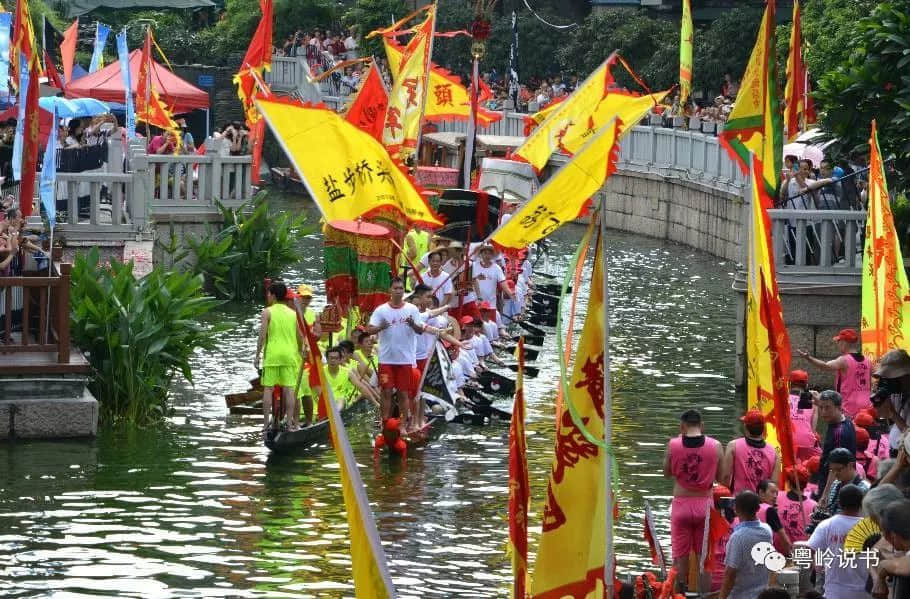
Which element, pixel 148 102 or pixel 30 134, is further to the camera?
pixel 148 102

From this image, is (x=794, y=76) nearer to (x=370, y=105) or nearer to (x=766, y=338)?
(x=370, y=105)

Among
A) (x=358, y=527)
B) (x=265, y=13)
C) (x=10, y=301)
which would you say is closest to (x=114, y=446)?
(x=10, y=301)

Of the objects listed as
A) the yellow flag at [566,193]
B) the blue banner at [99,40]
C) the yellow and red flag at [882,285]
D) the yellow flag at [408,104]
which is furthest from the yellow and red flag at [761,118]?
the blue banner at [99,40]

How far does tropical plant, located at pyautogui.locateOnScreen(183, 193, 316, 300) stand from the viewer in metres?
27.2

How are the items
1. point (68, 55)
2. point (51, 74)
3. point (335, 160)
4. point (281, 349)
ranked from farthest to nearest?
point (68, 55) → point (51, 74) → point (281, 349) → point (335, 160)

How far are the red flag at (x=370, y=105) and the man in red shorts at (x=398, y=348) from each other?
7303mm

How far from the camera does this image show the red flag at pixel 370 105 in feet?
81.7

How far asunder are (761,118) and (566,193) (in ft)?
21.0

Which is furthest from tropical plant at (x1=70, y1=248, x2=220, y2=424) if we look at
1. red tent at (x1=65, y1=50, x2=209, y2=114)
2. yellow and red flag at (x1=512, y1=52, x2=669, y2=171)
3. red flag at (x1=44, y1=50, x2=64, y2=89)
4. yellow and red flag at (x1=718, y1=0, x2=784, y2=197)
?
red tent at (x1=65, y1=50, x2=209, y2=114)

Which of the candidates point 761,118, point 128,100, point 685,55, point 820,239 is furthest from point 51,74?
point 761,118

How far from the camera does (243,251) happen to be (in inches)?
1093

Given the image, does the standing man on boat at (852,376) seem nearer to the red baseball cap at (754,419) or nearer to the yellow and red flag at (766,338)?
the yellow and red flag at (766,338)

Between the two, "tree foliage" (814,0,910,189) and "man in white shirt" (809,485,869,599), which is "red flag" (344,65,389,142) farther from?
"man in white shirt" (809,485,869,599)

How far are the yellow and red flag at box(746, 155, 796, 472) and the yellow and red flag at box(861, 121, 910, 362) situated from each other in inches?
124
